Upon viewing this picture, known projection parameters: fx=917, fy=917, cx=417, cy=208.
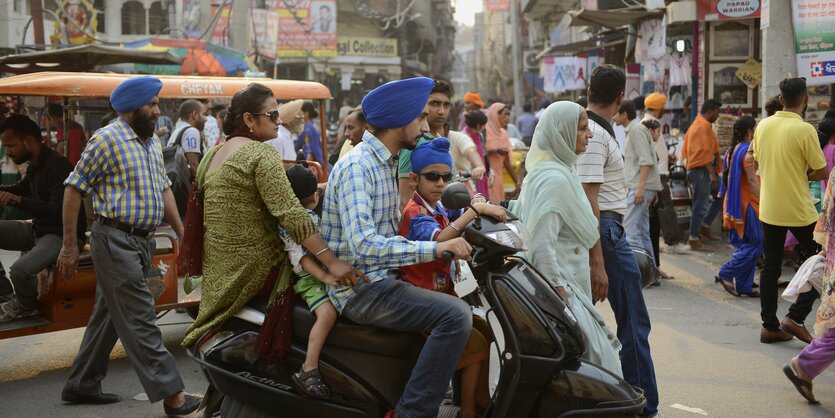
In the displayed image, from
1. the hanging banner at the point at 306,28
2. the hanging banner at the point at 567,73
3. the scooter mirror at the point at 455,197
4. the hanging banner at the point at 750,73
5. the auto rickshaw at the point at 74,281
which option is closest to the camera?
the scooter mirror at the point at 455,197

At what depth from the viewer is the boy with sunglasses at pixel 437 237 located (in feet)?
12.9

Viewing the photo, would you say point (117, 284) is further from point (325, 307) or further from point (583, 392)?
point (583, 392)

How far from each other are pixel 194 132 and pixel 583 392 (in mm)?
6923

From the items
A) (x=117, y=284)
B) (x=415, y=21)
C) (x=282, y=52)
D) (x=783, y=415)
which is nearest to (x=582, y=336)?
(x=783, y=415)

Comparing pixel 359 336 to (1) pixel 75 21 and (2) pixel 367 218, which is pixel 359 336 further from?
(1) pixel 75 21

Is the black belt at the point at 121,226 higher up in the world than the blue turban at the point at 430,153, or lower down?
lower down

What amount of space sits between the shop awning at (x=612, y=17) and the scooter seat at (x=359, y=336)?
13.3 metres

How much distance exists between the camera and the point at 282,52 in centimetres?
4325

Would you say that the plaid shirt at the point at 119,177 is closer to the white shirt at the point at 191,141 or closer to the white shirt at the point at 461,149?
the white shirt at the point at 191,141

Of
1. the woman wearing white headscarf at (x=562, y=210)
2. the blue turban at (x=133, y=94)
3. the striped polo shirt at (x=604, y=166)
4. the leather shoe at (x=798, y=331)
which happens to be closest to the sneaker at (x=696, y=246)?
the leather shoe at (x=798, y=331)

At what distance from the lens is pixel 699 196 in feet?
39.9

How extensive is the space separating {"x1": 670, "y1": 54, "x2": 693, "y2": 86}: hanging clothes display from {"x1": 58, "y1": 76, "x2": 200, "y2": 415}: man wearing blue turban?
459 inches

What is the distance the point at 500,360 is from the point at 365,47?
1768 inches

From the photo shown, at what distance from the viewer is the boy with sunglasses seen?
3938mm
